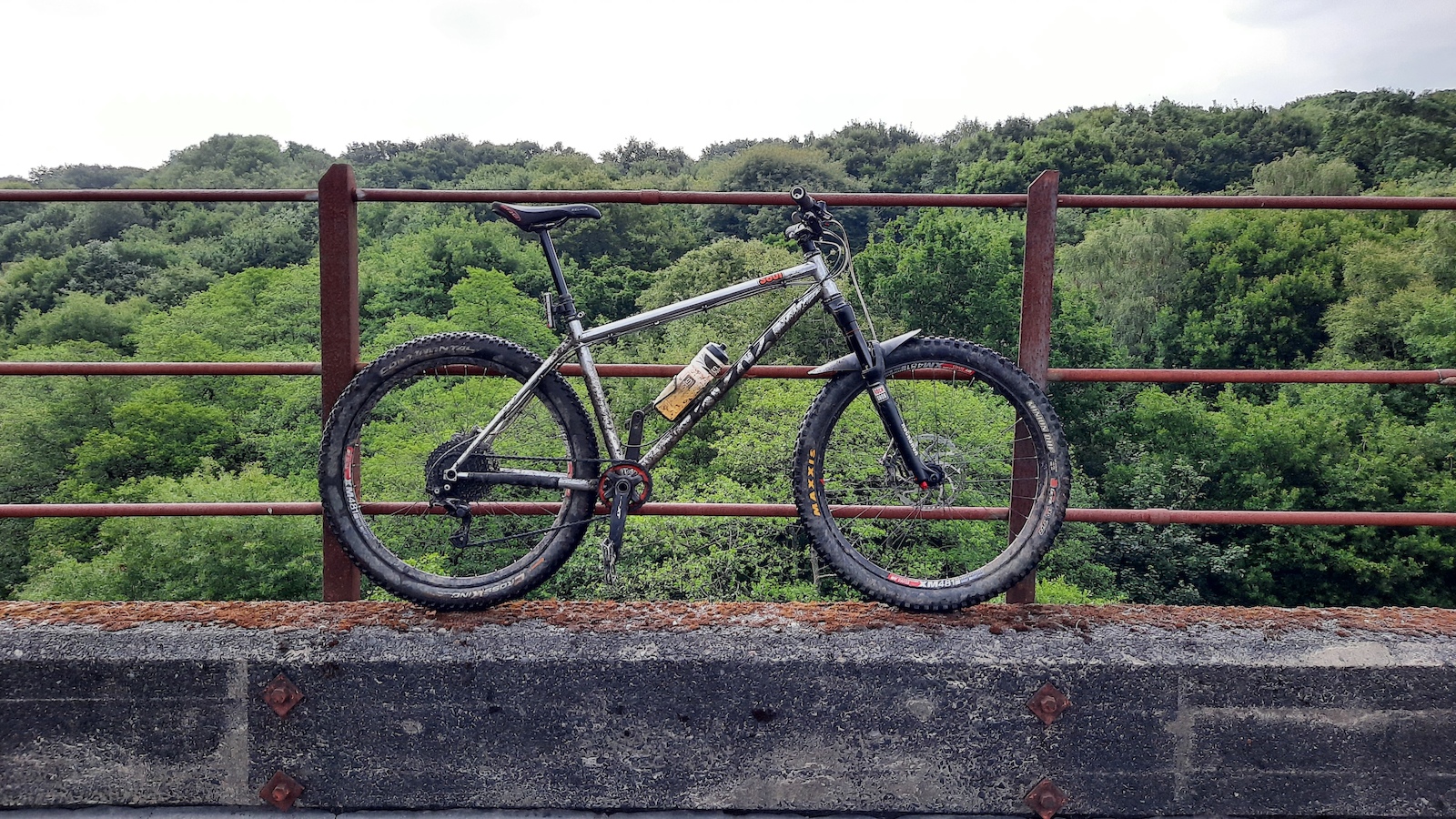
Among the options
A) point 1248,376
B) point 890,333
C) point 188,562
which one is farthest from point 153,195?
point 890,333

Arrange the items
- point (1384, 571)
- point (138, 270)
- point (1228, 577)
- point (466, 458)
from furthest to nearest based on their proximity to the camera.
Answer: point (138, 270) → point (1228, 577) → point (1384, 571) → point (466, 458)

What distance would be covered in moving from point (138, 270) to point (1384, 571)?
161ft

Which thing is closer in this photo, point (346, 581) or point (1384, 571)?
point (346, 581)

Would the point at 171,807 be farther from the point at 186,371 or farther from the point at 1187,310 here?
the point at 1187,310

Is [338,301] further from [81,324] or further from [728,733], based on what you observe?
[81,324]

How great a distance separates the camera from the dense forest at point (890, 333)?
83.5 ft

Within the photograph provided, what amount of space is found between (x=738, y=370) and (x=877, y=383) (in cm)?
33

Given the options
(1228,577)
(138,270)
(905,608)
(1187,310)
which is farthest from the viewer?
(138,270)

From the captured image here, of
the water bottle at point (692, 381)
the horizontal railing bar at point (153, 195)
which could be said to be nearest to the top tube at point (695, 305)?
the water bottle at point (692, 381)

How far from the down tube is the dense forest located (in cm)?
1745

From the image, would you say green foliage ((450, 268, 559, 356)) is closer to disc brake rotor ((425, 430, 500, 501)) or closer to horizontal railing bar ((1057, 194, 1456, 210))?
disc brake rotor ((425, 430, 500, 501))

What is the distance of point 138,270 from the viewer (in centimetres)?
4175

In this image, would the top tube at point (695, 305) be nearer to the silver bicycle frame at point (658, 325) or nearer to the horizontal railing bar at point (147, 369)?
the silver bicycle frame at point (658, 325)

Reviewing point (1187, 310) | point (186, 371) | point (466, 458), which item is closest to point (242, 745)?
point (466, 458)
